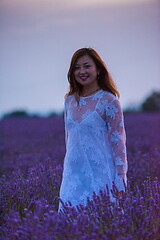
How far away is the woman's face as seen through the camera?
302 centimetres

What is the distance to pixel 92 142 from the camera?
2.91 metres

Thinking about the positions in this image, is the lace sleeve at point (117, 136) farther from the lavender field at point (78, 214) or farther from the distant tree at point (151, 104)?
the distant tree at point (151, 104)

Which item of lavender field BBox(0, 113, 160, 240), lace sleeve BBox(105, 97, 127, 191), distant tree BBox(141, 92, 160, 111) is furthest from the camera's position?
distant tree BBox(141, 92, 160, 111)

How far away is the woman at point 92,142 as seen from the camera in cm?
288

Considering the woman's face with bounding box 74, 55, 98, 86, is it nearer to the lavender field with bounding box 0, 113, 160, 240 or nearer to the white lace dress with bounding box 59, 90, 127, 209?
the white lace dress with bounding box 59, 90, 127, 209

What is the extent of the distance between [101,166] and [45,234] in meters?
1.08

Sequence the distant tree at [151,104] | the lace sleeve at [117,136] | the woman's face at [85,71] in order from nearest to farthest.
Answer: the lace sleeve at [117,136] < the woman's face at [85,71] < the distant tree at [151,104]

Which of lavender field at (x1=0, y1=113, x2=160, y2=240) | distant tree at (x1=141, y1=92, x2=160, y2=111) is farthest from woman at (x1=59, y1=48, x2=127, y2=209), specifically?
distant tree at (x1=141, y1=92, x2=160, y2=111)

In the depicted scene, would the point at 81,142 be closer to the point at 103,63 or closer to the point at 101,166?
the point at 101,166

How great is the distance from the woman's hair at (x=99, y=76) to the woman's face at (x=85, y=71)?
1.2 inches

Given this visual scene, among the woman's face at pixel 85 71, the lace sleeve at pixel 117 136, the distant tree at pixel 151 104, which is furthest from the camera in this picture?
the distant tree at pixel 151 104

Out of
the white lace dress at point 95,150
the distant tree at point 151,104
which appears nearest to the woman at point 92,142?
the white lace dress at point 95,150

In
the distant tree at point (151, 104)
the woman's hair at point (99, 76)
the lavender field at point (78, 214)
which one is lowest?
the lavender field at point (78, 214)

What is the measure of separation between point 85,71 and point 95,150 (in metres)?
0.58
